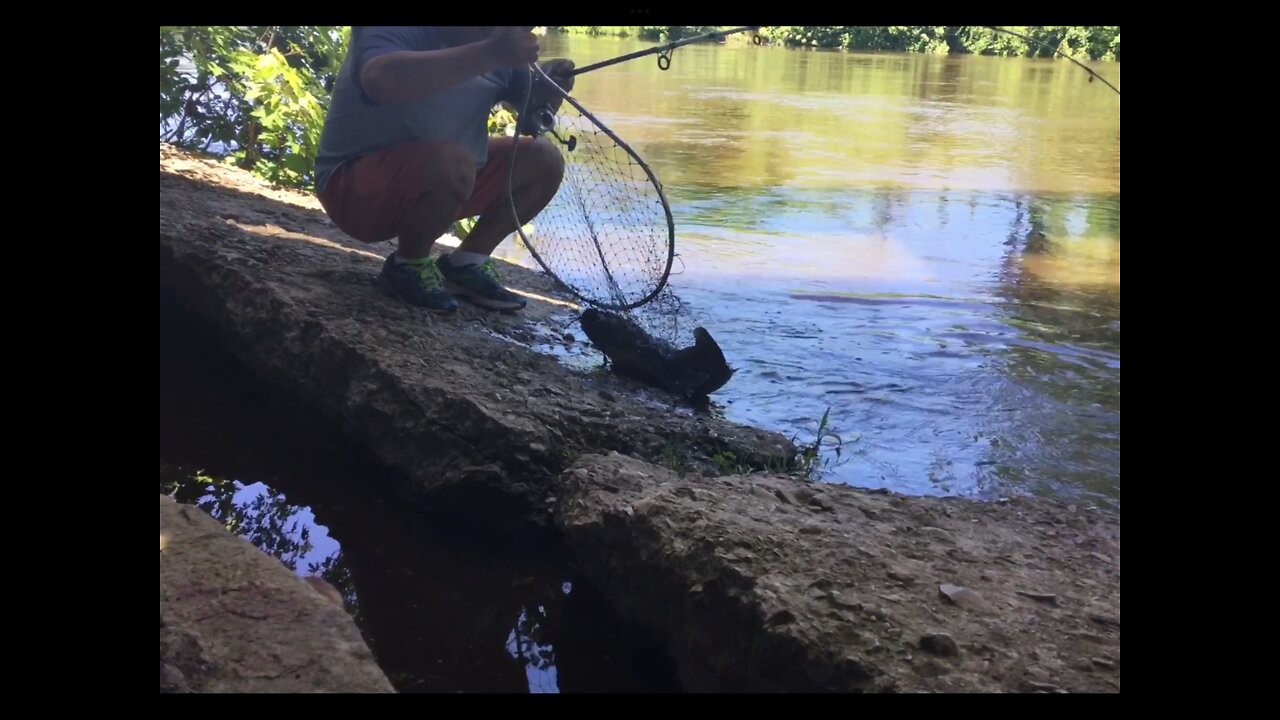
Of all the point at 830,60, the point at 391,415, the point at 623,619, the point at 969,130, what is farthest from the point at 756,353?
the point at 830,60

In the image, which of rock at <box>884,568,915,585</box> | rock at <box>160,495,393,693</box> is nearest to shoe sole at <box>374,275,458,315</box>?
rock at <box>160,495,393,693</box>

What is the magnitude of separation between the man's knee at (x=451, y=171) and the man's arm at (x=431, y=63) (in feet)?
0.81

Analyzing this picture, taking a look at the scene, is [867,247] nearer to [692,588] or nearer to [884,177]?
[884,177]

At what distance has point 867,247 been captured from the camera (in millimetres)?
6711

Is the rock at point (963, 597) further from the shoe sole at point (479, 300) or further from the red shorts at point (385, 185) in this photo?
the shoe sole at point (479, 300)

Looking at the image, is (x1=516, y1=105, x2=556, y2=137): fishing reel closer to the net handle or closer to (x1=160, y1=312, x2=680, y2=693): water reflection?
the net handle

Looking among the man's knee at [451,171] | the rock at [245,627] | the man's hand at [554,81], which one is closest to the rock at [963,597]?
the rock at [245,627]

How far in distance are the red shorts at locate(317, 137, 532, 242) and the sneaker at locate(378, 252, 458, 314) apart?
0.13 meters

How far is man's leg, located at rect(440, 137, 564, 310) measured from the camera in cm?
409

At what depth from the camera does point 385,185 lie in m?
3.82

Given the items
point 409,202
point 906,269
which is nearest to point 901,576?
point 409,202

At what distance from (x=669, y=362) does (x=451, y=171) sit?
983 mm

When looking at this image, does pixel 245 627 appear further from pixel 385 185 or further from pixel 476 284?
pixel 476 284
